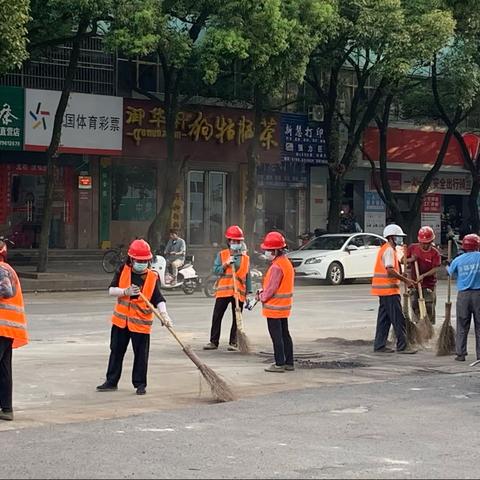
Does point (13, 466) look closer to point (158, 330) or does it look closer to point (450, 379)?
point (450, 379)

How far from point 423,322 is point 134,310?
5.66 meters

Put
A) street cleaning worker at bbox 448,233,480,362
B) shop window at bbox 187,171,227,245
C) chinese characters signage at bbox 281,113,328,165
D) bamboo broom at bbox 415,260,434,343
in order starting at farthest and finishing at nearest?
1. chinese characters signage at bbox 281,113,328,165
2. shop window at bbox 187,171,227,245
3. bamboo broom at bbox 415,260,434,343
4. street cleaning worker at bbox 448,233,480,362

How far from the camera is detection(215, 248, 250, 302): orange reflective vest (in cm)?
1395

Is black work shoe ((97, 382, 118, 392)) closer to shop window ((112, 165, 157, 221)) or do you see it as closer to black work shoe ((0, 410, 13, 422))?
black work shoe ((0, 410, 13, 422))

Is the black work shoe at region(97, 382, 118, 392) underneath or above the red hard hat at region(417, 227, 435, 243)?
underneath

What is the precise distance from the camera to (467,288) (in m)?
12.9

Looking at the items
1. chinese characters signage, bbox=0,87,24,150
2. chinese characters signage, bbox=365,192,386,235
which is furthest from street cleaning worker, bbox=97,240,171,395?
chinese characters signage, bbox=365,192,386,235

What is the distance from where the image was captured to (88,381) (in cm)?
1109

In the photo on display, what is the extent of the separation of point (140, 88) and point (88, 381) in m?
21.0

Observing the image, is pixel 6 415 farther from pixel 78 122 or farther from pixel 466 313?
pixel 78 122

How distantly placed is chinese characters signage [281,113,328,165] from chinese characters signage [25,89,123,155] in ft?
22.9

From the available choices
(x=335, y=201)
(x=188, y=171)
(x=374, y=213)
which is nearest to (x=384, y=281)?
(x=335, y=201)

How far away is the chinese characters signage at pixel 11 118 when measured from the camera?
91.2 ft

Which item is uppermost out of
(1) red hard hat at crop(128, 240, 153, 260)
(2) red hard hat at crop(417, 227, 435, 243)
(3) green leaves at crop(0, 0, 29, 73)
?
(3) green leaves at crop(0, 0, 29, 73)
